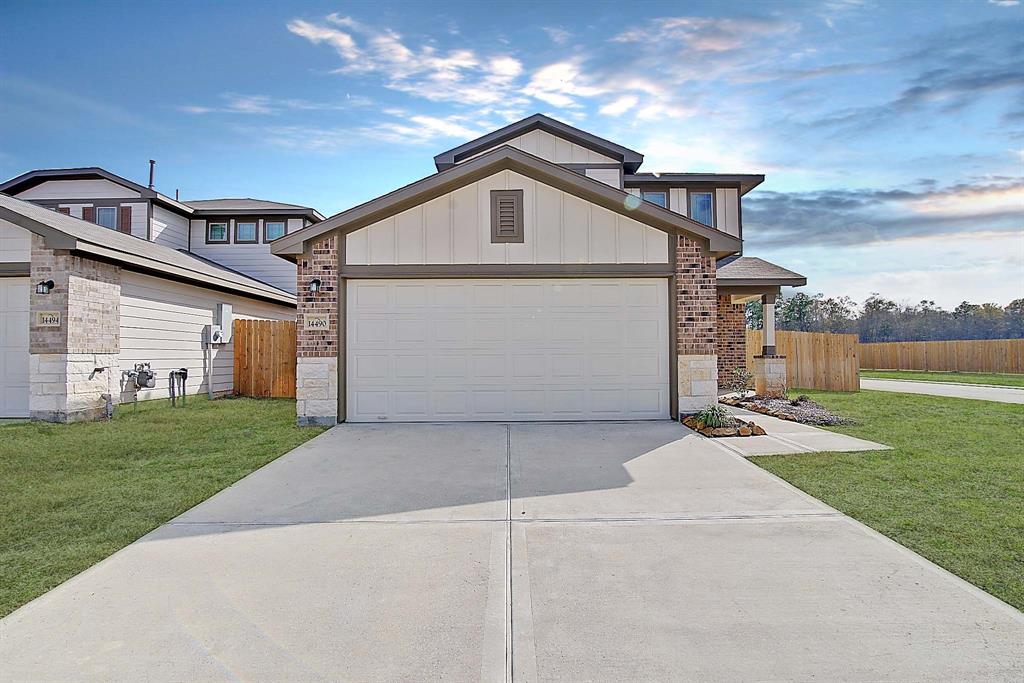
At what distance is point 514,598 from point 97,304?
10578 millimetres

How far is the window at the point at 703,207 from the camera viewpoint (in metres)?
16.9

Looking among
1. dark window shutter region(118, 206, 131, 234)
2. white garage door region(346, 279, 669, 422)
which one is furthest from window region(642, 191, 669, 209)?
dark window shutter region(118, 206, 131, 234)

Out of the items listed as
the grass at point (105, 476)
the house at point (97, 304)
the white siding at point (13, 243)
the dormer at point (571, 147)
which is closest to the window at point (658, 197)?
the dormer at point (571, 147)

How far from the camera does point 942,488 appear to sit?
5.49 metres

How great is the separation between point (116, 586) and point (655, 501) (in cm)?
416

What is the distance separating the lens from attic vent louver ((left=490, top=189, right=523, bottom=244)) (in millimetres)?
9633

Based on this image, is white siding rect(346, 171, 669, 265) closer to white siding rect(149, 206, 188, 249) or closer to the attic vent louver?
the attic vent louver

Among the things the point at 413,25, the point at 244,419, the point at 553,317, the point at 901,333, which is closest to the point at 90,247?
the point at 244,419

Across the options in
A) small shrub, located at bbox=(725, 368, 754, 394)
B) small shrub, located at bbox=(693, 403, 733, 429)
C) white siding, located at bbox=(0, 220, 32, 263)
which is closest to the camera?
small shrub, located at bbox=(693, 403, 733, 429)

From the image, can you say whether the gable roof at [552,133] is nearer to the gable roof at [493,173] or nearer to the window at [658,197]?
the window at [658,197]

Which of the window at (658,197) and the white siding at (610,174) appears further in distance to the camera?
the window at (658,197)

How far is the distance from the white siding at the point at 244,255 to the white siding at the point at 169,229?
405 mm

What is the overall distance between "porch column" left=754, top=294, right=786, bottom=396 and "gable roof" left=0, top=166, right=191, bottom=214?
18135 millimetres

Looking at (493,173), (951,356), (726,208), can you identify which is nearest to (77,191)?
(493,173)
